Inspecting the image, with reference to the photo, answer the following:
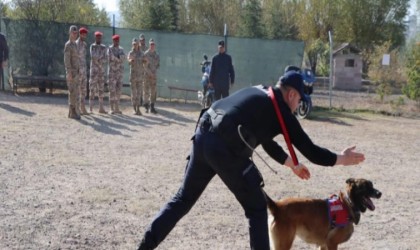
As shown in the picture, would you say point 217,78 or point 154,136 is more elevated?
point 217,78

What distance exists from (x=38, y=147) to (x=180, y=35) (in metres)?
9.95

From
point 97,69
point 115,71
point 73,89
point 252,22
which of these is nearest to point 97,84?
point 97,69

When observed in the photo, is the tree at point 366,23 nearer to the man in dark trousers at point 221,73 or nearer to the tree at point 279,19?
the tree at point 279,19

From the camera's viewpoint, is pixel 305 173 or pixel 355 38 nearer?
pixel 305 173

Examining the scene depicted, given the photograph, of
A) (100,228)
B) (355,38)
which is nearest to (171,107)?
(100,228)

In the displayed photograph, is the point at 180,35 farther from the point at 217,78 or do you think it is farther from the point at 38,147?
the point at 38,147

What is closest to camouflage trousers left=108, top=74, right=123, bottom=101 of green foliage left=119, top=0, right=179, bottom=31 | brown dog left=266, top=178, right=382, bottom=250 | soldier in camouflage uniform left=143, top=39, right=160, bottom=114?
soldier in camouflage uniform left=143, top=39, right=160, bottom=114

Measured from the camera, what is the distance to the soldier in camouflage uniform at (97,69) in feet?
47.7

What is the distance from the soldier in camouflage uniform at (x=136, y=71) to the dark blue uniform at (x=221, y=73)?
1879mm

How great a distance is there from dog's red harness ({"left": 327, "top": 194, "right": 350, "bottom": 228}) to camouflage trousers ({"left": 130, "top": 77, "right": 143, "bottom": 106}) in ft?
34.3

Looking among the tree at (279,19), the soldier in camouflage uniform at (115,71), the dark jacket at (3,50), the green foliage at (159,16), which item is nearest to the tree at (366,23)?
the tree at (279,19)

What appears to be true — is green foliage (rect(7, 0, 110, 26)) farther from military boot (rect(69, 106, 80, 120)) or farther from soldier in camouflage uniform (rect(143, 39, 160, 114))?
military boot (rect(69, 106, 80, 120))

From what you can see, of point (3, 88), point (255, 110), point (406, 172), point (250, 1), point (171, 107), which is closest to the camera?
point (255, 110)

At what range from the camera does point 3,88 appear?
63.1 ft
